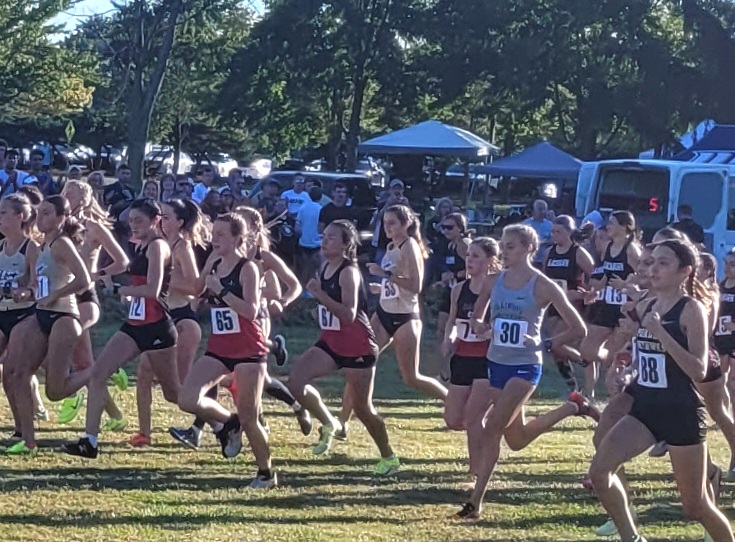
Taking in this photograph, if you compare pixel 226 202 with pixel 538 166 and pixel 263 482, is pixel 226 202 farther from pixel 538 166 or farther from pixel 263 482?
pixel 538 166

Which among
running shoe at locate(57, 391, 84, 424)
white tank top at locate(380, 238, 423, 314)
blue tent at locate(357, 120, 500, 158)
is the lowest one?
running shoe at locate(57, 391, 84, 424)

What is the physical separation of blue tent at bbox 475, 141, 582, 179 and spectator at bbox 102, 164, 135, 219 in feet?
44.1

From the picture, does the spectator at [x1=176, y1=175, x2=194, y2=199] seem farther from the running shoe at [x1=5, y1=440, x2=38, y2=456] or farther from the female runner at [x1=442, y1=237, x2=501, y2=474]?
the female runner at [x1=442, y1=237, x2=501, y2=474]

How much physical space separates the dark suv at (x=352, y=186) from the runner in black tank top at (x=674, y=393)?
15.0 meters

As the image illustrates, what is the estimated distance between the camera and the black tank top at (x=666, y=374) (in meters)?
5.92

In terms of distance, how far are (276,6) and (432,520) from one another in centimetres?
3631

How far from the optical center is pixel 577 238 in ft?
40.8

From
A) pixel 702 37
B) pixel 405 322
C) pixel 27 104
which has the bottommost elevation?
pixel 405 322

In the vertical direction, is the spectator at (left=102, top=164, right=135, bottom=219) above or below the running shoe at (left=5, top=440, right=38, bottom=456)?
above

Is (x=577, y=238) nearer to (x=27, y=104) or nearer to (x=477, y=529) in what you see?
(x=477, y=529)

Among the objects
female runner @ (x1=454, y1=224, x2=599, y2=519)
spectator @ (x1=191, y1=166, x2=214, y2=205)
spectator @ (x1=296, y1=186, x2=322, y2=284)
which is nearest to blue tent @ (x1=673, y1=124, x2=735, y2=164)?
spectator @ (x1=296, y1=186, x2=322, y2=284)

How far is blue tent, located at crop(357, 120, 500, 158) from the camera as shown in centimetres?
2695

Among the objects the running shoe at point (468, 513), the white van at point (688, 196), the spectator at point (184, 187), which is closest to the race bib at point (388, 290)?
the running shoe at point (468, 513)

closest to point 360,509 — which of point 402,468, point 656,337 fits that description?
point 402,468
